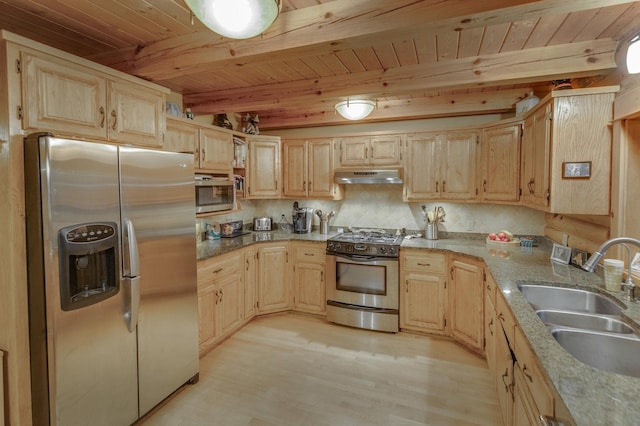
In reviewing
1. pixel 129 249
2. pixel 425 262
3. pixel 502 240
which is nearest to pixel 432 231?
pixel 425 262

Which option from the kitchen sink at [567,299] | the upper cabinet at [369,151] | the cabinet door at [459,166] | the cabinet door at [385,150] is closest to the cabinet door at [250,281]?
the upper cabinet at [369,151]

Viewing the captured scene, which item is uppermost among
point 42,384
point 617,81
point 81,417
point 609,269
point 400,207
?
point 617,81

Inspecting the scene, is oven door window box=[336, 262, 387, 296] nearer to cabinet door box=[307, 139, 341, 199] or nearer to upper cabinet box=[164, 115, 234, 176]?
cabinet door box=[307, 139, 341, 199]

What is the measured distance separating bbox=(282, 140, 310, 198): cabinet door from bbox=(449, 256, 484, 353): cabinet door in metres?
2.00

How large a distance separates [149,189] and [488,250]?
9.69 ft

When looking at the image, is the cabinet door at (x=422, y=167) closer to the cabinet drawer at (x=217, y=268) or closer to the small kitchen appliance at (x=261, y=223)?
the small kitchen appliance at (x=261, y=223)

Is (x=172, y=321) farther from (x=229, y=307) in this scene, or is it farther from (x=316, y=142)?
(x=316, y=142)

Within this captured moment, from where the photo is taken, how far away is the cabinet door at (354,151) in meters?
3.83

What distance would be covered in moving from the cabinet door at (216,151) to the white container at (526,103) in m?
2.96

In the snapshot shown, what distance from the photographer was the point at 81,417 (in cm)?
173

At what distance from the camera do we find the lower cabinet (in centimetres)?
284

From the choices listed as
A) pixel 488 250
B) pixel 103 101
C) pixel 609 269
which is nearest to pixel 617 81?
pixel 609 269

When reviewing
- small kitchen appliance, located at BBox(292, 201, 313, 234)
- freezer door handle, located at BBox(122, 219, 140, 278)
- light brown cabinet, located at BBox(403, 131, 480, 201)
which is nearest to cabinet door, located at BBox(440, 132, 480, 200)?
light brown cabinet, located at BBox(403, 131, 480, 201)

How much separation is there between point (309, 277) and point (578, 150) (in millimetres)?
2748
